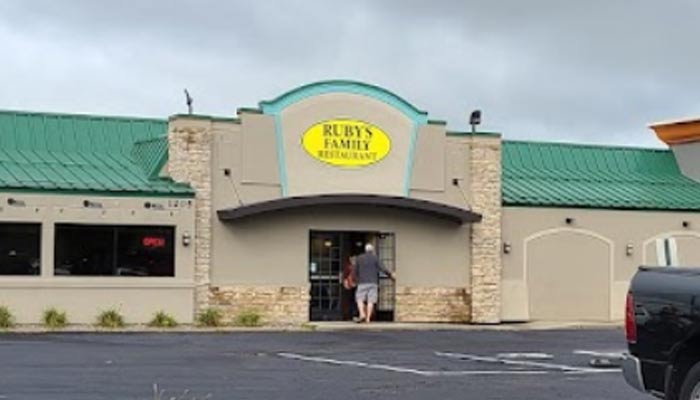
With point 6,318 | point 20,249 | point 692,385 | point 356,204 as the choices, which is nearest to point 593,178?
point 356,204

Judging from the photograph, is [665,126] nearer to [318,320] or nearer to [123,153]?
[318,320]

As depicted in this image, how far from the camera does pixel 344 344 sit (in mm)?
22797

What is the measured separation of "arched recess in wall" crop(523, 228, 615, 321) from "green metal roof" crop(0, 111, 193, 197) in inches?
368

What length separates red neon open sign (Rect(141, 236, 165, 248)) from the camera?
91.7ft

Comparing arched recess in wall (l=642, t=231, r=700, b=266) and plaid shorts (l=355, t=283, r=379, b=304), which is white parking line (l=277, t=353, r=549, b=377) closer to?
plaid shorts (l=355, t=283, r=379, b=304)

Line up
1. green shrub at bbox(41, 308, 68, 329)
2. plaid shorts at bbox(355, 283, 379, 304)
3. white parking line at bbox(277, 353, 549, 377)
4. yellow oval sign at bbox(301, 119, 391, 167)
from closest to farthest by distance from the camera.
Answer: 1. white parking line at bbox(277, 353, 549, 377)
2. green shrub at bbox(41, 308, 68, 329)
3. plaid shorts at bbox(355, 283, 379, 304)
4. yellow oval sign at bbox(301, 119, 391, 167)

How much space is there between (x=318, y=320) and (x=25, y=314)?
276 inches

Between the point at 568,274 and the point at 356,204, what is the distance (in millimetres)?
6195

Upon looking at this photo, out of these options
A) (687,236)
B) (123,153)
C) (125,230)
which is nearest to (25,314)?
(125,230)

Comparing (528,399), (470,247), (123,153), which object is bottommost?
(528,399)

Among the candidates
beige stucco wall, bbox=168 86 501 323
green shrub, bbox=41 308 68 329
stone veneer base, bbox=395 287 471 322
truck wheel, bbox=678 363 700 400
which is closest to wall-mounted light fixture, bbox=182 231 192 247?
beige stucco wall, bbox=168 86 501 323

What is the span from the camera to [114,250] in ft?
90.8

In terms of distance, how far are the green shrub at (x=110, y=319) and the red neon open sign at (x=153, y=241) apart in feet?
5.57

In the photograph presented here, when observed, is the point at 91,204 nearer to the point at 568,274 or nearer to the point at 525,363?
the point at 525,363
